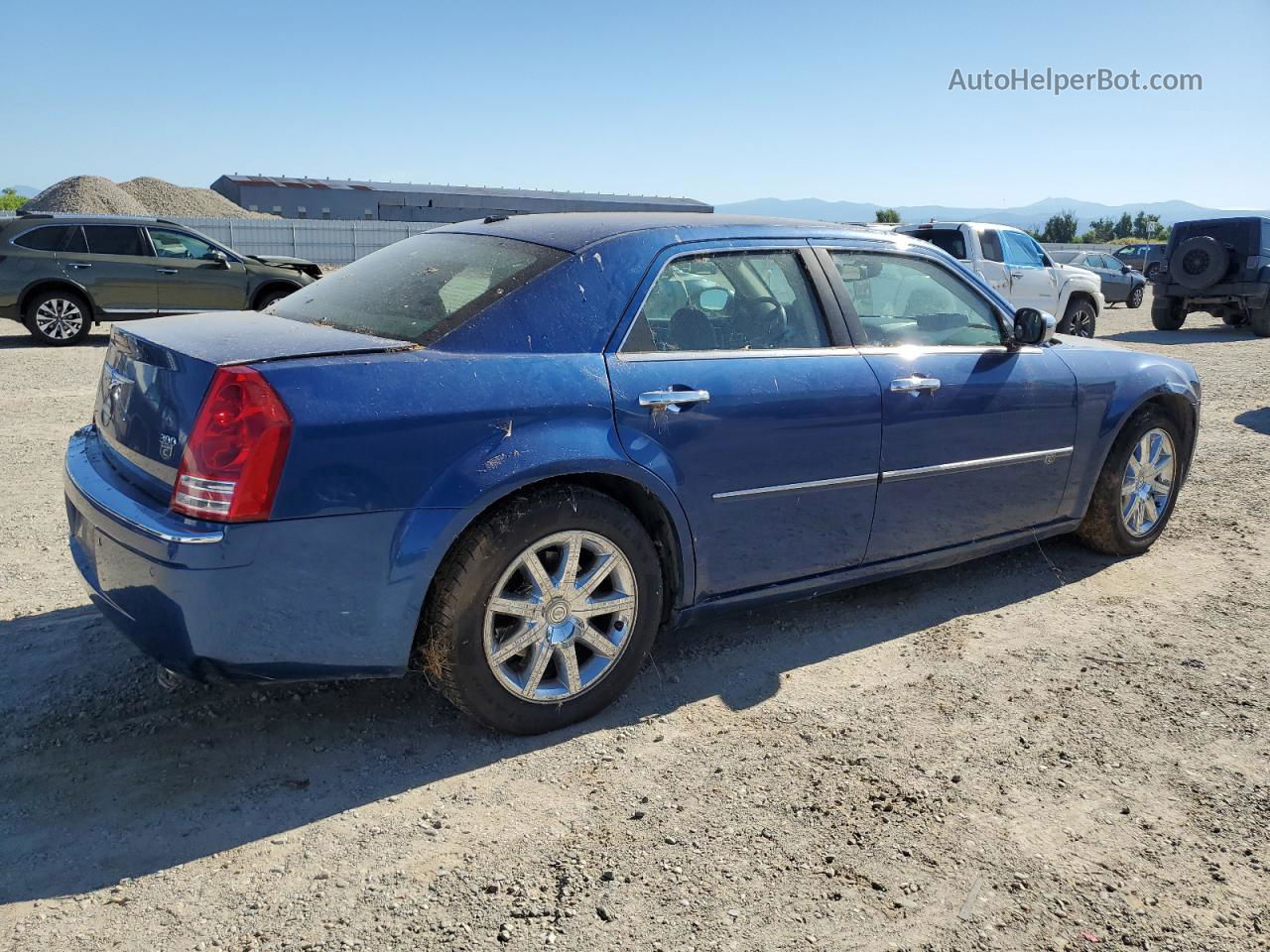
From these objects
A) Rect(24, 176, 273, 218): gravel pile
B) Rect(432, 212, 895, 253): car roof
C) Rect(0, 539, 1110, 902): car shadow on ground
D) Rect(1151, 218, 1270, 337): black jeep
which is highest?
Rect(24, 176, 273, 218): gravel pile

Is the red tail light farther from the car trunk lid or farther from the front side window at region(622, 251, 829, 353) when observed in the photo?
the front side window at region(622, 251, 829, 353)

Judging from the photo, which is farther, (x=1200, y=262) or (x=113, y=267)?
(x=1200, y=262)

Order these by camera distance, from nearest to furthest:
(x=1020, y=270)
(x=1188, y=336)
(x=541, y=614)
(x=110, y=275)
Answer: (x=541, y=614) < (x=110, y=275) < (x=1020, y=270) < (x=1188, y=336)

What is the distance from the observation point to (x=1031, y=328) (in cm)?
445

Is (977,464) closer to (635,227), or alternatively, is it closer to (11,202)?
(635,227)

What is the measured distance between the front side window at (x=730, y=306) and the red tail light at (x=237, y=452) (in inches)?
45.5

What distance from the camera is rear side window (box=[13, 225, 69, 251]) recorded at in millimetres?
13078

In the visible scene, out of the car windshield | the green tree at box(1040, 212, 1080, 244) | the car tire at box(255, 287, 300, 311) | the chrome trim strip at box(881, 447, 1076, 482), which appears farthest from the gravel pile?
the green tree at box(1040, 212, 1080, 244)

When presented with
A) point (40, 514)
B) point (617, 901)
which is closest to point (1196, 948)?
point (617, 901)

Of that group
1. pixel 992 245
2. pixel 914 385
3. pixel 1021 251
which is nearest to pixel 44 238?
pixel 992 245

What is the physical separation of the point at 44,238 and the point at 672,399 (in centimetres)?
1272

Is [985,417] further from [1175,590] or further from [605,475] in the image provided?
[605,475]

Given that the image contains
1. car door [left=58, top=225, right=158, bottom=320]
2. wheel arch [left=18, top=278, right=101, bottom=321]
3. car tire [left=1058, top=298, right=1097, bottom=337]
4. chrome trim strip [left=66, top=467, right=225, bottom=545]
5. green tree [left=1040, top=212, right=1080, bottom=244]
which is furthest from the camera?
green tree [left=1040, top=212, right=1080, bottom=244]

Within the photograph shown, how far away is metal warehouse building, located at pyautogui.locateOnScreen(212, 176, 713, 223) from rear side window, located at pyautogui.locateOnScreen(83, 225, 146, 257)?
3417cm
